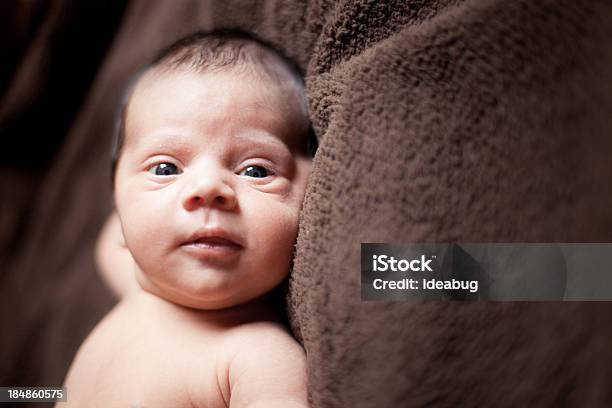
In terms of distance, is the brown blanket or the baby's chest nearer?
the brown blanket

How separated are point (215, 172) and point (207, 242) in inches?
2.6

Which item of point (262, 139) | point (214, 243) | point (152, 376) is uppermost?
point (262, 139)

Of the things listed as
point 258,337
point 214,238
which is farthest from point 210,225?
point 258,337

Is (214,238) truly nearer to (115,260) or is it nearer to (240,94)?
(240,94)

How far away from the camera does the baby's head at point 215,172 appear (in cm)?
51

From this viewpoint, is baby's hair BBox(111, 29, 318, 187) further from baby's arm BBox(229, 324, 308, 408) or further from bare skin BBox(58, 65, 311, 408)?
baby's arm BBox(229, 324, 308, 408)

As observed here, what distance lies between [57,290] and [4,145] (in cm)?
21

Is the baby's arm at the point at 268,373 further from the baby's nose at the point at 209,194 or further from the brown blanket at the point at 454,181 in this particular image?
the baby's nose at the point at 209,194

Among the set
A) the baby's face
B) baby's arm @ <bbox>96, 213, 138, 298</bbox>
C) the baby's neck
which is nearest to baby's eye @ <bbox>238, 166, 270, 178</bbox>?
the baby's face

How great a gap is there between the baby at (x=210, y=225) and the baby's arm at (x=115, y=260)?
126 millimetres

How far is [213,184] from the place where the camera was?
0.51 meters

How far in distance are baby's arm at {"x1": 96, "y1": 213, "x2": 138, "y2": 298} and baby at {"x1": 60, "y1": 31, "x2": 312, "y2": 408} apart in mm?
126

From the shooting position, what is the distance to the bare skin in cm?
51

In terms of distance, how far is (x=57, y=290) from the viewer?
2.57 ft
